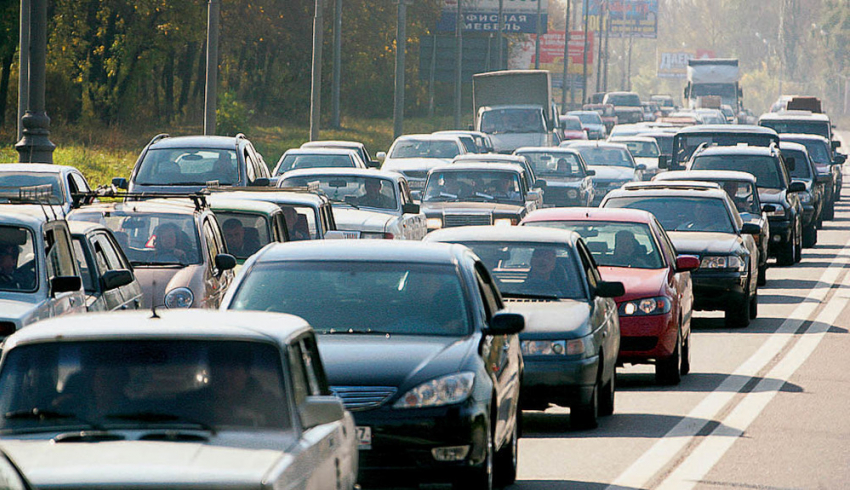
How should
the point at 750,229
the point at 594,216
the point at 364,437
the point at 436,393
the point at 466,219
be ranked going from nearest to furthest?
the point at 364,437, the point at 436,393, the point at 594,216, the point at 750,229, the point at 466,219

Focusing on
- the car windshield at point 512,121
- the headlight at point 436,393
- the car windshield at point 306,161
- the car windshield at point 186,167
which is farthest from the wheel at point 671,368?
the car windshield at point 512,121

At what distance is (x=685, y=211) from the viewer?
2075cm

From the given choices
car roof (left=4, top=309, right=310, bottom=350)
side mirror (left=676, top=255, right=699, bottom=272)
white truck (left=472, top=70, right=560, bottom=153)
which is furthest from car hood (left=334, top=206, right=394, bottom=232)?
white truck (left=472, top=70, right=560, bottom=153)

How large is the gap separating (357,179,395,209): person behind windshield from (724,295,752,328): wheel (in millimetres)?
5589

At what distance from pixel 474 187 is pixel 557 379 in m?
16.6

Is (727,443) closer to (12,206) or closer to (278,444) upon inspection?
(12,206)

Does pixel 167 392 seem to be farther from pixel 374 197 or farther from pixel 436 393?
pixel 374 197

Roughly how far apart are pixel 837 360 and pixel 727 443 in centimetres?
554

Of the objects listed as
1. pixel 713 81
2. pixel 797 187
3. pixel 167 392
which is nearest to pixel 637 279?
pixel 167 392

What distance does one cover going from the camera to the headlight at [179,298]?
13734 mm

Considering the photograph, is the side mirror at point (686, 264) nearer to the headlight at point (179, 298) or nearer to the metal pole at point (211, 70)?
the headlight at point (179, 298)

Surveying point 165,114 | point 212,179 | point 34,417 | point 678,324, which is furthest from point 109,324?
point 165,114

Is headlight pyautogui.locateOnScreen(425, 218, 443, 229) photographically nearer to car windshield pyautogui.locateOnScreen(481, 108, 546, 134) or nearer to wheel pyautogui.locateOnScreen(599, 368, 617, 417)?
wheel pyautogui.locateOnScreen(599, 368, 617, 417)

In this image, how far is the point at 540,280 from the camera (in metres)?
12.6
